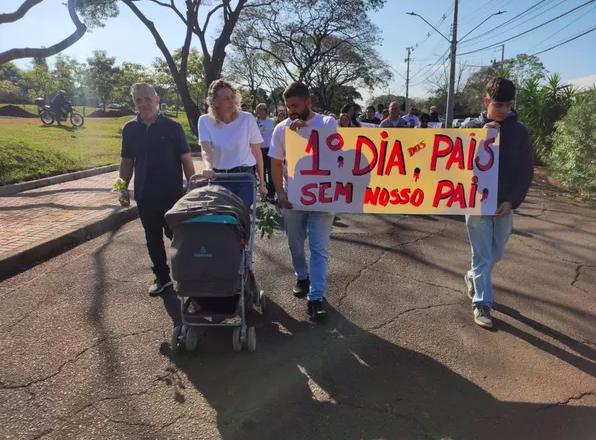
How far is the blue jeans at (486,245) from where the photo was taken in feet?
11.7

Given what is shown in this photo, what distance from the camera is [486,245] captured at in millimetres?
3568

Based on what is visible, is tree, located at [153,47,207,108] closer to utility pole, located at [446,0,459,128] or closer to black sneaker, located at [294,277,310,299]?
utility pole, located at [446,0,459,128]

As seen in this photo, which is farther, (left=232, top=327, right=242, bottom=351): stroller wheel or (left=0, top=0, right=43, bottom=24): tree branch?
(left=0, top=0, right=43, bottom=24): tree branch

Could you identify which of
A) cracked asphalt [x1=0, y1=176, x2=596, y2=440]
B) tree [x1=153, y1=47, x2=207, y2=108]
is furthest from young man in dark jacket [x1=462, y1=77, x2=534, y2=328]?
tree [x1=153, y1=47, x2=207, y2=108]

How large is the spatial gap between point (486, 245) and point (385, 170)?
1.05 meters

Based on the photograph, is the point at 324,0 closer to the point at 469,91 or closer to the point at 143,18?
the point at 143,18

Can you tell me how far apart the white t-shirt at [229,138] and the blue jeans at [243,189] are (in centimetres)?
22

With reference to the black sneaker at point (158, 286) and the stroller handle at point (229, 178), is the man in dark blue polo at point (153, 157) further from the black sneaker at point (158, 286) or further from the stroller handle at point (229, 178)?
the stroller handle at point (229, 178)

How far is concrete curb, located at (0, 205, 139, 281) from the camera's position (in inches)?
188

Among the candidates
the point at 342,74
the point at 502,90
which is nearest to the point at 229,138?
the point at 502,90

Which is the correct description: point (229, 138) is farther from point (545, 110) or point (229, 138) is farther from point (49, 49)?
point (545, 110)

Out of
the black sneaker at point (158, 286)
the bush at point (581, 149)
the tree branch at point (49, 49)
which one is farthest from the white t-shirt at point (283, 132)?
the tree branch at point (49, 49)

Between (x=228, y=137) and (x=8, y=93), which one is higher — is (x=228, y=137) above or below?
below

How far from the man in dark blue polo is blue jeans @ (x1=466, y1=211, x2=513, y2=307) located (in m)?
2.64
